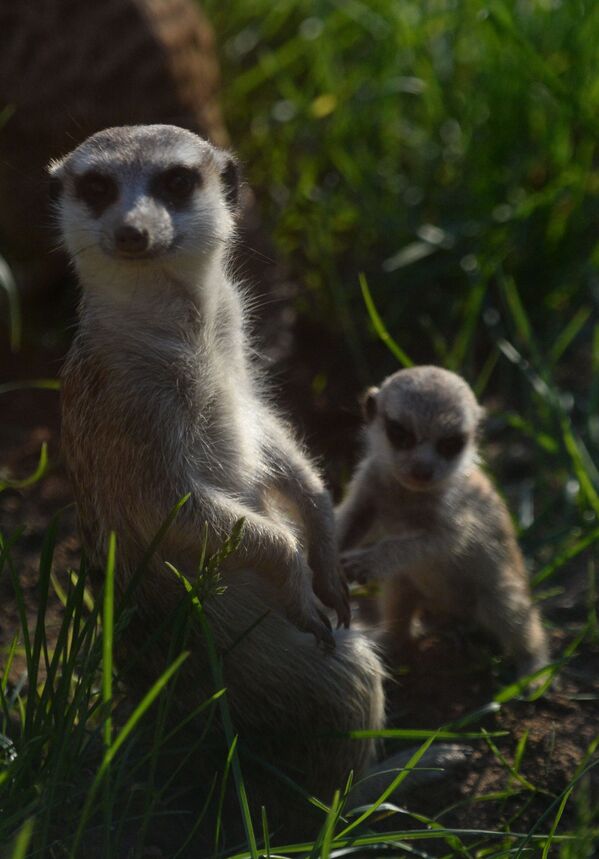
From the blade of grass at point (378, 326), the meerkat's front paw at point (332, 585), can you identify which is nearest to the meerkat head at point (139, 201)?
the blade of grass at point (378, 326)

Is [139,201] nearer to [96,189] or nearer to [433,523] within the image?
[96,189]

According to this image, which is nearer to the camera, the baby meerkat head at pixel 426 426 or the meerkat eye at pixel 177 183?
the meerkat eye at pixel 177 183

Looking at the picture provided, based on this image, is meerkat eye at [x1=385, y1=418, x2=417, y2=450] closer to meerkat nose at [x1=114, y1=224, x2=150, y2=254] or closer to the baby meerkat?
the baby meerkat

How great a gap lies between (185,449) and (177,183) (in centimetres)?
68

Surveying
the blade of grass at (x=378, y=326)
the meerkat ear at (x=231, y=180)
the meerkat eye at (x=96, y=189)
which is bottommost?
the blade of grass at (x=378, y=326)

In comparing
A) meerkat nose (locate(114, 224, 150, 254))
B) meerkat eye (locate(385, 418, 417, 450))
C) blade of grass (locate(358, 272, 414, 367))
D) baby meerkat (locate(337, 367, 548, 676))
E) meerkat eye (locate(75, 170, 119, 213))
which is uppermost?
meerkat eye (locate(75, 170, 119, 213))

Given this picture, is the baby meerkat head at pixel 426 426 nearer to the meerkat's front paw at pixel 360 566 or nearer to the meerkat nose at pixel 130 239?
the meerkat's front paw at pixel 360 566

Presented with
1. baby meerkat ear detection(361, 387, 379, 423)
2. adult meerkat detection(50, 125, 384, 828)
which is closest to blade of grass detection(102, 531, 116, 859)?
adult meerkat detection(50, 125, 384, 828)

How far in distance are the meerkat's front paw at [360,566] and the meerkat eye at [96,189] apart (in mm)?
1349

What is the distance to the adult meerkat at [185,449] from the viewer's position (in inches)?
108

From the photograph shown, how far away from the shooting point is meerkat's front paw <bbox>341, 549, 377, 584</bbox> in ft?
11.5

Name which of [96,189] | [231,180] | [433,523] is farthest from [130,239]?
[433,523]

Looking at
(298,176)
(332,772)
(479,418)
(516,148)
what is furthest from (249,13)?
(332,772)

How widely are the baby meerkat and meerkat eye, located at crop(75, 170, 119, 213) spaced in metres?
1.20
